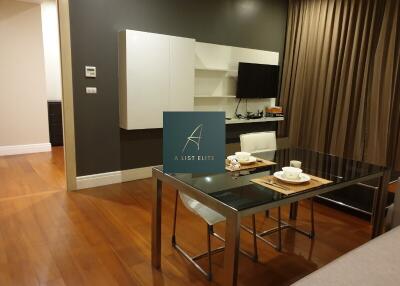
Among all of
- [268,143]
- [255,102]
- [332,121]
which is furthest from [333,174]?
[255,102]

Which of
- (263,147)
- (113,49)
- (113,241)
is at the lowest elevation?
(113,241)

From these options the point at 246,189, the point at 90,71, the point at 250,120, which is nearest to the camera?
the point at 246,189

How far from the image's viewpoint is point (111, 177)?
12.6ft

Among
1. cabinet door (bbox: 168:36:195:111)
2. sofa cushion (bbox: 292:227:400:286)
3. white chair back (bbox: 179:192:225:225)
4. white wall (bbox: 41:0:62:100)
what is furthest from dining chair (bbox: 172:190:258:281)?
white wall (bbox: 41:0:62:100)

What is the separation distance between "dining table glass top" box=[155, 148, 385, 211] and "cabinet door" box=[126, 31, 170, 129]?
1.77m

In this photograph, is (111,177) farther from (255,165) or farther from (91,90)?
(255,165)

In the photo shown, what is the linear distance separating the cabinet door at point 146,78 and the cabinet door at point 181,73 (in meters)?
0.07

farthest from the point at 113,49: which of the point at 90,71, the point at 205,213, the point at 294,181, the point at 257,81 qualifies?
the point at 294,181

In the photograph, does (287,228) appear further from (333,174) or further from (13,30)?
(13,30)

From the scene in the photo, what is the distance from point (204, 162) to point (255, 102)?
3569 mm

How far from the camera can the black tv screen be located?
15.4 ft

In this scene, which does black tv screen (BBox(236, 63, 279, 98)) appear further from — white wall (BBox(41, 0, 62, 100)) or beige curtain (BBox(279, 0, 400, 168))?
white wall (BBox(41, 0, 62, 100))

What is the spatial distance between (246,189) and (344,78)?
141 inches

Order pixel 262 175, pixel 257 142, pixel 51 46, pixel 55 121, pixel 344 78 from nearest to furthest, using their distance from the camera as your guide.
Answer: pixel 262 175, pixel 257 142, pixel 344 78, pixel 55 121, pixel 51 46
